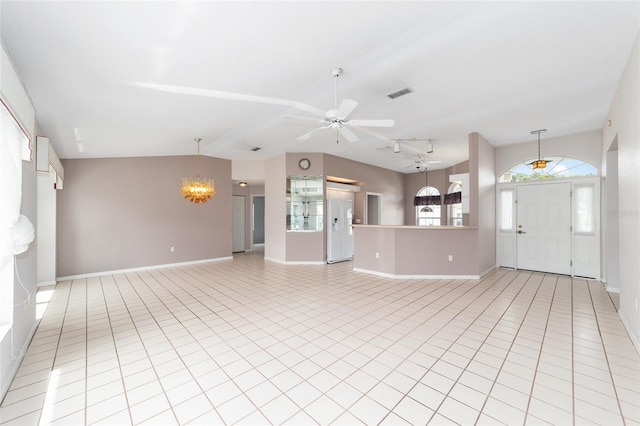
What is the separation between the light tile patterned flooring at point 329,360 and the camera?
180 centimetres

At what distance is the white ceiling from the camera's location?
203 cm

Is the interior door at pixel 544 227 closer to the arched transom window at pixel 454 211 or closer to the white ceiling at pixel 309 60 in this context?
the white ceiling at pixel 309 60

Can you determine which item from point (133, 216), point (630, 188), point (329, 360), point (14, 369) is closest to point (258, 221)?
point (133, 216)

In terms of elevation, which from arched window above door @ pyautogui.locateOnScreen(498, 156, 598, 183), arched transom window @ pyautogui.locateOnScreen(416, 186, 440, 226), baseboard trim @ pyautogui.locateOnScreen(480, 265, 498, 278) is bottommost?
baseboard trim @ pyautogui.locateOnScreen(480, 265, 498, 278)

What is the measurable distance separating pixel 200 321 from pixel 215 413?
1.71 meters

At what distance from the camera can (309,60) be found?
268 centimetres

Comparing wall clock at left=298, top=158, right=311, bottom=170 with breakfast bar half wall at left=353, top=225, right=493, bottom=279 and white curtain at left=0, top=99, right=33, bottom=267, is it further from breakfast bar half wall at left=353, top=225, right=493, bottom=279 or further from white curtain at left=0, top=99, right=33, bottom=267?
white curtain at left=0, top=99, right=33, bottom=267

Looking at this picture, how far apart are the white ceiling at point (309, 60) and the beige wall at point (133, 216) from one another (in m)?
1.53

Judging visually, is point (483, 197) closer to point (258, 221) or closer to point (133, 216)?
point (133, 216)

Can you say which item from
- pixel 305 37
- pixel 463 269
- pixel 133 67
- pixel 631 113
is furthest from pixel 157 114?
pixel 463 269

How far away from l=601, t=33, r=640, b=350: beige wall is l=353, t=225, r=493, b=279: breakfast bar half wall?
2172mm

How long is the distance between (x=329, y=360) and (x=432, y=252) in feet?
12.4

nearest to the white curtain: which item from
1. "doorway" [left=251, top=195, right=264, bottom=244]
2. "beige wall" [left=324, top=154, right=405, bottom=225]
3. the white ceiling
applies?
the white ceiling

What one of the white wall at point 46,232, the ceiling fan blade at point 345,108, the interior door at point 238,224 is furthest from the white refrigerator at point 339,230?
the white wall at point 46,232
